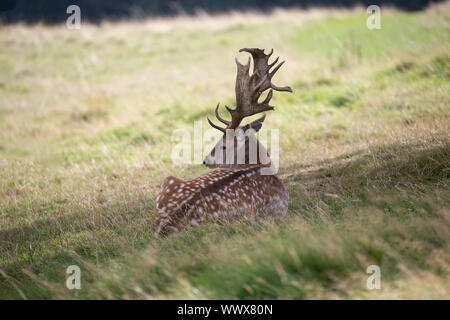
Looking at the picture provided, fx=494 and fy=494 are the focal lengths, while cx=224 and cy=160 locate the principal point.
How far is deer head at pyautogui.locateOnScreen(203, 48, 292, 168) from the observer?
20.5 feet

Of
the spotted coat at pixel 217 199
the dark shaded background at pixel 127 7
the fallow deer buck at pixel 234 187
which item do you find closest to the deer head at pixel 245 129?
the fallow deer buck at pixel 234 187

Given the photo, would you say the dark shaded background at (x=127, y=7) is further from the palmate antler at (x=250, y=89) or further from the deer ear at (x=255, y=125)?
the deer ear at (x=255, y=125)

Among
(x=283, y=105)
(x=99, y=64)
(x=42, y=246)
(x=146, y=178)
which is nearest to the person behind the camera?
(x=42, y=246)

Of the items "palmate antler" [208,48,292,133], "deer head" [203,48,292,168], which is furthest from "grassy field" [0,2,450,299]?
"palmate antler" [208,48,292,133]

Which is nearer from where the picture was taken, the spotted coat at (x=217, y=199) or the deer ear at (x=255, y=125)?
the spotted coat at (x=217, y=199)

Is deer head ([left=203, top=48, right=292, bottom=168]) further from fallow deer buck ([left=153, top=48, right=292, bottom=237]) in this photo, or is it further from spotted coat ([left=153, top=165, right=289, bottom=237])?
spotted coat ([left=153, top=165, right=289, bottom=237])

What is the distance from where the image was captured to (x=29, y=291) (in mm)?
3994

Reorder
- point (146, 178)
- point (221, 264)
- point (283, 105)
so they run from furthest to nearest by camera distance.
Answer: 1. point (283, 105)
2. point (146, 178)
3. point (221, 264)

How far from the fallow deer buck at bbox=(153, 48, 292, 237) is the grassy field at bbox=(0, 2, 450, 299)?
27 cm

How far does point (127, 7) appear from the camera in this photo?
108 feet

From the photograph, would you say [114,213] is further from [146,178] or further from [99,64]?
[99,64]

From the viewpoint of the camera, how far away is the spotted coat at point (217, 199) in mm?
4924

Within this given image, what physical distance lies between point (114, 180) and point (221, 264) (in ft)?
14.6

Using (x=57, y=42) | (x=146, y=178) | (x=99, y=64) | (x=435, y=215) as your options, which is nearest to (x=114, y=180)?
(x=146, y=178)
